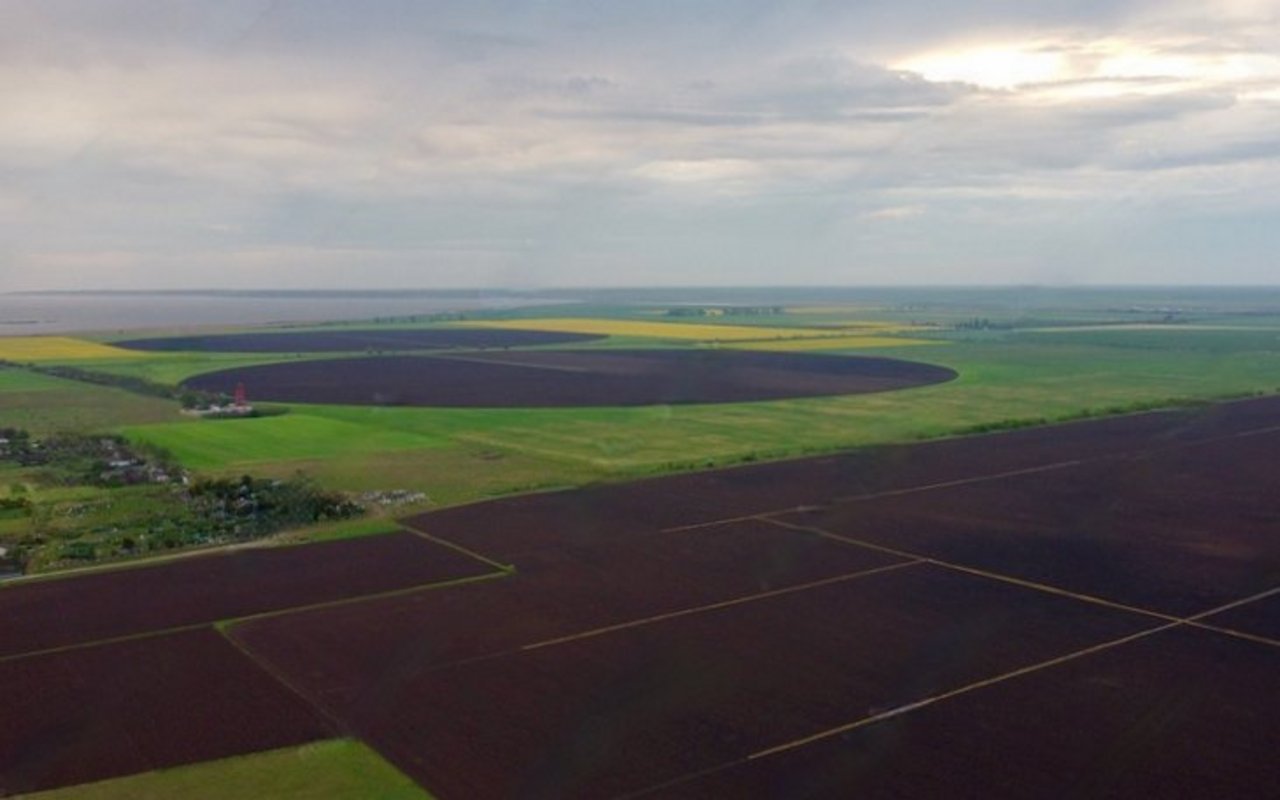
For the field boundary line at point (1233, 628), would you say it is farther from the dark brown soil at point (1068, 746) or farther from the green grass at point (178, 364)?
the green grass at point (178, 364)

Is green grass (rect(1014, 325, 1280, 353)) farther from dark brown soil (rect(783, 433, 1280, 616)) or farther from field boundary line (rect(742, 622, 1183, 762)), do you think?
field boundary line (rect(742, 622, 1183, 762))

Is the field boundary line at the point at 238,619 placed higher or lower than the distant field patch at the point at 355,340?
lower

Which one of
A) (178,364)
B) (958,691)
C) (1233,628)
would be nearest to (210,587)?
(958,691)

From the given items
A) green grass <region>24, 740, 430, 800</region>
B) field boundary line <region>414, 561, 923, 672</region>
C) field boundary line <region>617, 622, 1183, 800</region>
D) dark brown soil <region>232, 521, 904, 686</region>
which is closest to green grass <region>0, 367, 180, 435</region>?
dark brown soil <region>232, 521, 904, 686</region>

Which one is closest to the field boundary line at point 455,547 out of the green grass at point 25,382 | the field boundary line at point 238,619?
the field boundary line at point 238,619

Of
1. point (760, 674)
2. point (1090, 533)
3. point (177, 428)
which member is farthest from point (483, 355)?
point (760, 674)

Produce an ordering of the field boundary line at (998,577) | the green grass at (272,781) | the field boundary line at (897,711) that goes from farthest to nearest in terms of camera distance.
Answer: the field boundary line at (998,577) < the field boundary line at (897,711) < the green grass at (272,781)

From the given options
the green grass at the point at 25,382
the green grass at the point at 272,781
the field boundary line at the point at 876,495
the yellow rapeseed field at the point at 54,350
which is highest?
the yellow rapeseed field at the point at 54,350
